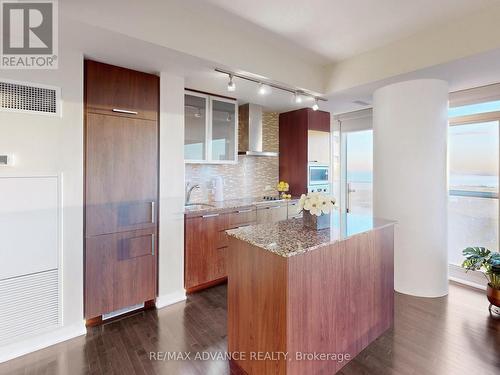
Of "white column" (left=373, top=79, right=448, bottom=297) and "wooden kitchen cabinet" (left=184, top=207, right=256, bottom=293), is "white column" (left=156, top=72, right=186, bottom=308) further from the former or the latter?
"white column" (left=373, top=79, right=448, bottom=297)

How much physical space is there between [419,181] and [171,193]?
2.92 meters

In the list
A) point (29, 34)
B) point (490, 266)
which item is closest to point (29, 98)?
point (29, 34)

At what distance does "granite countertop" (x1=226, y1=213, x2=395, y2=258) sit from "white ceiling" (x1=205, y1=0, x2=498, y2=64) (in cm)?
190

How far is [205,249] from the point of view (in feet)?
10.4

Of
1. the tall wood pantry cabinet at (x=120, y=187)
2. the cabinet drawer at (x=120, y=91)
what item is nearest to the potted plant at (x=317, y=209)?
the tall wood pantry cabinet at (x=120, y=187)

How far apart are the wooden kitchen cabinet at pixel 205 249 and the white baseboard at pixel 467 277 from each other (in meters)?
3.08

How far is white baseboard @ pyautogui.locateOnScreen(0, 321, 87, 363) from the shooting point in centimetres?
204

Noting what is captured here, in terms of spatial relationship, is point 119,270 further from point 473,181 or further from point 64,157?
point 473,181

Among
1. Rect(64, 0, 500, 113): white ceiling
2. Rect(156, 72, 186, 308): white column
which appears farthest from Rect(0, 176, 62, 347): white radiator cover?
Rect(64, 0, 500, 113): white ceiling

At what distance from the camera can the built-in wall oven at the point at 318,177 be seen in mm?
4449

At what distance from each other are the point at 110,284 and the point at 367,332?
240 cm

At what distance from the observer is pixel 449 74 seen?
2867mm

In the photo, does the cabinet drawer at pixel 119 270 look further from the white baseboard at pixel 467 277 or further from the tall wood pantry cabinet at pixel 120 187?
the white baseboard at pixel 467 277

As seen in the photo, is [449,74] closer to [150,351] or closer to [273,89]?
[273,89]
